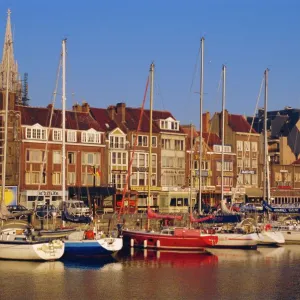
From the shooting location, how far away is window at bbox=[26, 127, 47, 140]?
9125cm

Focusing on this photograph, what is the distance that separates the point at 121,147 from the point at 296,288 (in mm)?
55247

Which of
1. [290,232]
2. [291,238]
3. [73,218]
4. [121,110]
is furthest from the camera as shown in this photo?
[121,110]

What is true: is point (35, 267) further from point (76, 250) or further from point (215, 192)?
point (215, 192)

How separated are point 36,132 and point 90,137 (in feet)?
24.8

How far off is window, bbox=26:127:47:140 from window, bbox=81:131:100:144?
546cm

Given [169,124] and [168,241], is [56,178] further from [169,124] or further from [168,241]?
[168,241]

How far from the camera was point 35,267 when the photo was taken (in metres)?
53.1

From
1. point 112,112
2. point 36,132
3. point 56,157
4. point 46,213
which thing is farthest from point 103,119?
point 46,213

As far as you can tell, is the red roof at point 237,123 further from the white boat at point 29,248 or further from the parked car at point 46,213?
the white boat at point 29,248

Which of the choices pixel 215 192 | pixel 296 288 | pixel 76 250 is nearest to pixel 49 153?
pixel 215 192

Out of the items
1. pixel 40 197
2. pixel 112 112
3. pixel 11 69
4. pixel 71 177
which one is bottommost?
pixel 40 197

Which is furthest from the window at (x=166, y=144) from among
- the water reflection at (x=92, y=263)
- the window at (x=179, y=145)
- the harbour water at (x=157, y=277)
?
the water reflection at (x=92, y=263)

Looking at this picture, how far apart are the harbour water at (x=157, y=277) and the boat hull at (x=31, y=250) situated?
64 centimetres

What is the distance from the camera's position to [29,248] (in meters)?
55.0
